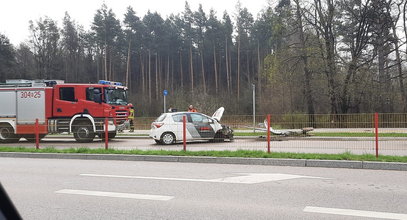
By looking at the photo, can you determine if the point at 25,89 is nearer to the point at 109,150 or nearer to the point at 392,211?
the point at 109,150

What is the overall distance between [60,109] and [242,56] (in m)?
51.3

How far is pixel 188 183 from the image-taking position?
7.70 meters

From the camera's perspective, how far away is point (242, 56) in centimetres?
6819

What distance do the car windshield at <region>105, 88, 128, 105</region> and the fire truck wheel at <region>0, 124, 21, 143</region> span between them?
504cm

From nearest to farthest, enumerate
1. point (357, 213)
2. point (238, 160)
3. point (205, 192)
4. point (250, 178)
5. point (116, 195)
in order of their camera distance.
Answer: point (357, 213) < point (116, 195) < point (205, 192) < point (250, 178) < point (238, 160)

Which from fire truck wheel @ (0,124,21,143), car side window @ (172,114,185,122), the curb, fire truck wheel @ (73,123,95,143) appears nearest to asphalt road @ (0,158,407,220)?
the curb

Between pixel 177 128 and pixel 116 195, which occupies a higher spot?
pixel 177 128

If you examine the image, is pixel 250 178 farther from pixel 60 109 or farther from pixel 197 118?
pixel 60 109

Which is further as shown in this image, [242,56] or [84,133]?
[242,56]

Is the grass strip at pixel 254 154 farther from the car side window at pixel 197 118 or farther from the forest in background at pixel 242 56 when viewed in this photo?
the forest in background at pixel 242 56

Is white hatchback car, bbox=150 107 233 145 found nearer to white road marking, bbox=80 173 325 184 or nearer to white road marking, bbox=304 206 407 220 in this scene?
white road marking, bbox=80 173 325 184

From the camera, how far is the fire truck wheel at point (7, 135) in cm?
2022

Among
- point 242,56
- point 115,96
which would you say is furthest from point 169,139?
point 242,56

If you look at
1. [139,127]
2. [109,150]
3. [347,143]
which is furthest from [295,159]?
[139,127]
